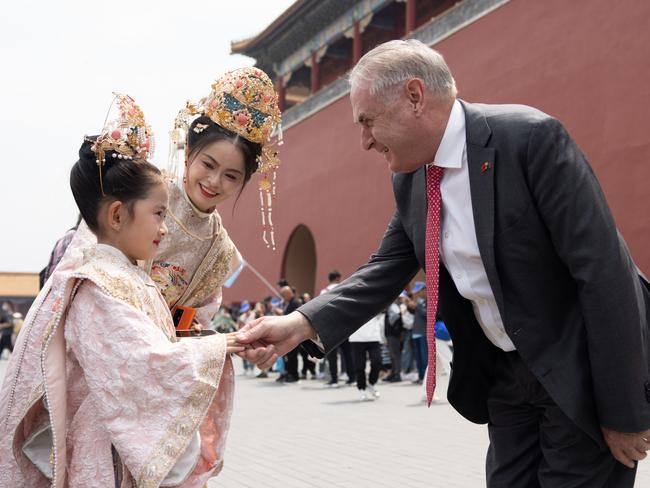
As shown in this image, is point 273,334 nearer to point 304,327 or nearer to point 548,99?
point 304,327

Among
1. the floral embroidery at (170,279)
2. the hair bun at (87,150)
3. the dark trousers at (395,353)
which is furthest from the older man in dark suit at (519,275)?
the dark trousers at (395,353)

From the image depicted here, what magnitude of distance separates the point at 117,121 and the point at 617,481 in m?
1.63

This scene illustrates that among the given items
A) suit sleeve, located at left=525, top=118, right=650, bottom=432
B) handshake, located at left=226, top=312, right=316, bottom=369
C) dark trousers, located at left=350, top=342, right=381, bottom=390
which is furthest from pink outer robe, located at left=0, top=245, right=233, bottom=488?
dark trousers, located at left=350, top=342, right=381, bottom=390

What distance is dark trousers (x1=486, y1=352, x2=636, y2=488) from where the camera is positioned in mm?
1811

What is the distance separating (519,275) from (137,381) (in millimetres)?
967

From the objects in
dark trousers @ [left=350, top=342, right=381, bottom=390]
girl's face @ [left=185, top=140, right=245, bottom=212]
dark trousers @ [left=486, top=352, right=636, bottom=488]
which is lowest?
dark trousers @ [left=350, top=342, right=381, bottom=390]

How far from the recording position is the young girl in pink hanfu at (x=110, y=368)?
1.85m

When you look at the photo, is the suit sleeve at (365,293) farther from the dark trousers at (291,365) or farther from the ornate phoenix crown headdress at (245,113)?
the dark trousers at (291,365)

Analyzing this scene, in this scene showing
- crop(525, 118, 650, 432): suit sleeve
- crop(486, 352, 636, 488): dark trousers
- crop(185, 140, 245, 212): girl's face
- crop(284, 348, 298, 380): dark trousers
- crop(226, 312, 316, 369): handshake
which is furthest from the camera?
crop(284, 348, 298, 380): dark trousers

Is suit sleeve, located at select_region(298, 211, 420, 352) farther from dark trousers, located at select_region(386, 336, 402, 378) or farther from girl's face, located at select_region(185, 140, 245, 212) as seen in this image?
dark trousers, located at select_region(386, 336, 402, 378)

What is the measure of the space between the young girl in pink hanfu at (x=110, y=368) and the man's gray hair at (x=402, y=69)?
2.12 feet

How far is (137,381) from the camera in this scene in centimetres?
186

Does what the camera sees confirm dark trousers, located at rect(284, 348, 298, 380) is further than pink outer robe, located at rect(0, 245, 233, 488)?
Yes

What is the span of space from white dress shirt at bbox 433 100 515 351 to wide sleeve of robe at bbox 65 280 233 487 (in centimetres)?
70
